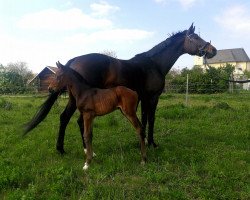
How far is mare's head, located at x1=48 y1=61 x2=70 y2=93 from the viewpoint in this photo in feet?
20.4

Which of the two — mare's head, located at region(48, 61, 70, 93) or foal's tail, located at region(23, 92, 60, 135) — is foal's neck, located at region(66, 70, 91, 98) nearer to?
mare's head, located at region(48, 61, 70, 93)

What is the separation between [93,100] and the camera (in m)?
6.20

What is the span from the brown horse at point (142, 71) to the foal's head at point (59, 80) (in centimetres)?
48

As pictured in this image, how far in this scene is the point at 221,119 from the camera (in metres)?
11.7

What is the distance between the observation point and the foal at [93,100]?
6.16 metres

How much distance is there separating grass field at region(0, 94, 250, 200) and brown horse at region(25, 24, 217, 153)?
0.69m

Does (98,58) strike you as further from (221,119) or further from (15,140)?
(221,119)

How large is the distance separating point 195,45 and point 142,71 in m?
1.80

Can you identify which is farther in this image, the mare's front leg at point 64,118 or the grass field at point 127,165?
the mare's front leg at point 64,118

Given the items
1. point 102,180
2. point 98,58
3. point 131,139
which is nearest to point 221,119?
point 131,139

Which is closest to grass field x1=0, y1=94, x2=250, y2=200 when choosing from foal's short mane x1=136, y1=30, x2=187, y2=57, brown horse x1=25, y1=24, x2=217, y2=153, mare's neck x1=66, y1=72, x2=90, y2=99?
brown horse x1=25, y1=24, x2=217, y2=153

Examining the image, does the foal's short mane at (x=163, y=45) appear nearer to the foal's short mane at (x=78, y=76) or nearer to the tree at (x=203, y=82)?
the foal's short mane at (x=78, y=76)

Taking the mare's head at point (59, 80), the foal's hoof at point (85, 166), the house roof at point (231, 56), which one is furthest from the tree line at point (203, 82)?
the house roof at point (231, 56)

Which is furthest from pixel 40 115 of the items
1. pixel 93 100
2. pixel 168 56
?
pixel 168 56
